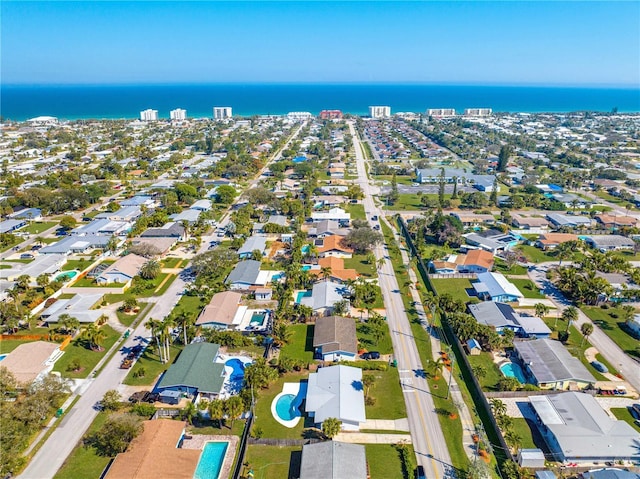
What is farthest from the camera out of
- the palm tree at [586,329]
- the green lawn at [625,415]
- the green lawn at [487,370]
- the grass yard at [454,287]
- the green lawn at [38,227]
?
the green lawn at [38,227]

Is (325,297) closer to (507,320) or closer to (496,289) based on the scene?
(507,320)

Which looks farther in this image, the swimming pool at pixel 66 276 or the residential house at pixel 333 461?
the swimming pool at pixel 66 276

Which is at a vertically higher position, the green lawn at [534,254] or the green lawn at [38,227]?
the green lawn at [534,254]

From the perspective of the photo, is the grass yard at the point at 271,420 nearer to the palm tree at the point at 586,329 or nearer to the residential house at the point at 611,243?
the palm tree at the point at 586,329

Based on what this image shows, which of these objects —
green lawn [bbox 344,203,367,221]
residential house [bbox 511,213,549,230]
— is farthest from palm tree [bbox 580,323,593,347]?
green lawn [bbox 344,203,367,221]

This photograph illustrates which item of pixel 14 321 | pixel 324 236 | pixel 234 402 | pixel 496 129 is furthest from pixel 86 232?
pixel 496 129

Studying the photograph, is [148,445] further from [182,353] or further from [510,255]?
[510,255]

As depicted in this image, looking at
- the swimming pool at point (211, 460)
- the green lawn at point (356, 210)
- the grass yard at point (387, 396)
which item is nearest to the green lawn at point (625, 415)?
the grass yard at point (387, 396)

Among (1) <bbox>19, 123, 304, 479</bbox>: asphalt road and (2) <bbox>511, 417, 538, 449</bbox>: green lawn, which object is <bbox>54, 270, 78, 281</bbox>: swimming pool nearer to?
(1) <bbox>19, 123, 304, 479</bbox>: asphalt road
